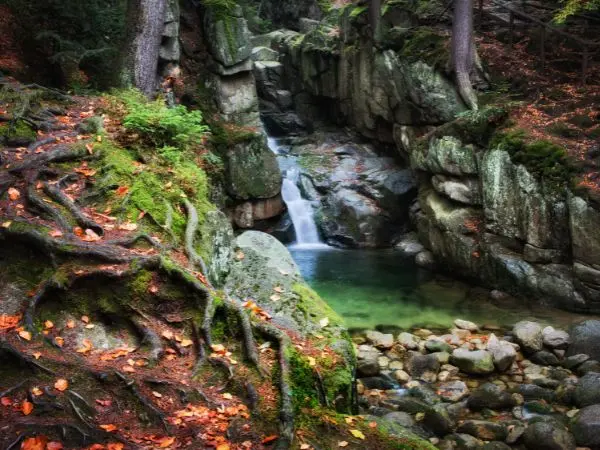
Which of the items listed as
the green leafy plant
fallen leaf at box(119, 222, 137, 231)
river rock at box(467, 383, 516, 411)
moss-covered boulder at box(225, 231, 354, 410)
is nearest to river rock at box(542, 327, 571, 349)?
river rock at box(467, 383, 516, 411)

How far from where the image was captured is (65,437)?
163 inches

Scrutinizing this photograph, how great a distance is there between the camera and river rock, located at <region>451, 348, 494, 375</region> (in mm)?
10266

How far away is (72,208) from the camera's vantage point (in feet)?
21.8

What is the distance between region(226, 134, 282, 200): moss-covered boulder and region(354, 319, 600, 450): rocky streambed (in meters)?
7.50

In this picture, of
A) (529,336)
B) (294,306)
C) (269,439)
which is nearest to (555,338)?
(529,336)

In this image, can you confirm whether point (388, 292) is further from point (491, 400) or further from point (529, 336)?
point (491, 400)

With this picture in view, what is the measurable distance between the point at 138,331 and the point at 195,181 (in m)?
3.82

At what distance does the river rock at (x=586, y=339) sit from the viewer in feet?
34.6

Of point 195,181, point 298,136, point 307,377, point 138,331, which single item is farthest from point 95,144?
point 298,136

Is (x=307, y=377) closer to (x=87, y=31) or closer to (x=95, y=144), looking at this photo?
(x=95, y=144)

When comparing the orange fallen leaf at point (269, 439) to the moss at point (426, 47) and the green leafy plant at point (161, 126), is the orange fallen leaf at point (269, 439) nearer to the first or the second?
the green leafy plant at point (161, 126)

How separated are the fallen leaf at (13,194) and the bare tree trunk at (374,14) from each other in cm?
1556

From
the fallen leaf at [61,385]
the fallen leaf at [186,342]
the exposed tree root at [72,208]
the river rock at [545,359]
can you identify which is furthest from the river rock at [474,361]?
the fallen leaf at [61,385]

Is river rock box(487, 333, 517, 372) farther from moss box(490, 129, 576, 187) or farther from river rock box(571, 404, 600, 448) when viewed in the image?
moss box(490, 129, 576, 187)
